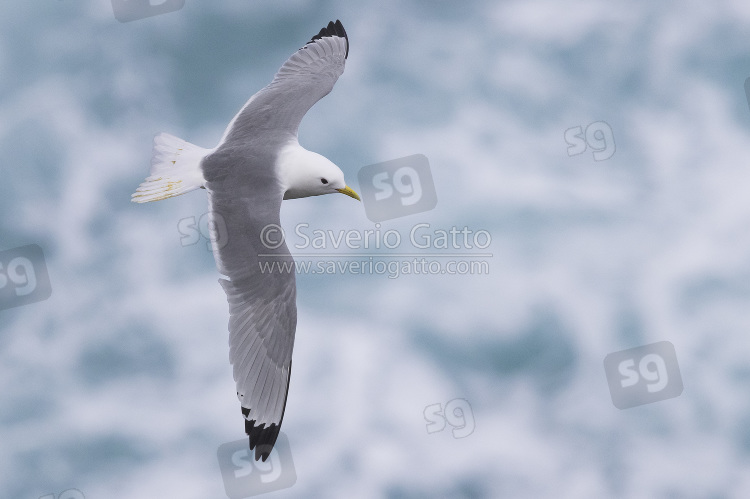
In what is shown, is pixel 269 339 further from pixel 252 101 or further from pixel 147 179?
pixel 252 101

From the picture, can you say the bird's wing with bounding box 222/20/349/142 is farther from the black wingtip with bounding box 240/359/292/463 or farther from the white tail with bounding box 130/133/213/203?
the black wingtip with bounding box 240/359/292/463

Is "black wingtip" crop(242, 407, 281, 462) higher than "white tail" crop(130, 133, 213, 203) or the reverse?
the reverse

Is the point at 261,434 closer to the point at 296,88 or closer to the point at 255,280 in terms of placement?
the point at 255,280

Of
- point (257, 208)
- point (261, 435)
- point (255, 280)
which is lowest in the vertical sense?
point (261, 435)

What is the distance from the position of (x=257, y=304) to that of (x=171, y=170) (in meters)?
0.92

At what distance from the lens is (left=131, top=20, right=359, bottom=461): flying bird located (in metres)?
4.84

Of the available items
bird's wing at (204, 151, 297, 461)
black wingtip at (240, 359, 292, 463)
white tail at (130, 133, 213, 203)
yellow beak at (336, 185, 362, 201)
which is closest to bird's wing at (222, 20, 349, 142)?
white tail at (130, 133, 213, 203)

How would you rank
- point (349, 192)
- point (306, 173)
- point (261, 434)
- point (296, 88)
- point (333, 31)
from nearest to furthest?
point (261, 434)
point (306, 173)
point (349, 192)
point (296, 88)
point (333, 31)

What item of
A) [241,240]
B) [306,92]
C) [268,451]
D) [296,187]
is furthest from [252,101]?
[268,451]

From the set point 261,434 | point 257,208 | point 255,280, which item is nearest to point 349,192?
point 257,208

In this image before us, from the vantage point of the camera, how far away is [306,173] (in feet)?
17.4

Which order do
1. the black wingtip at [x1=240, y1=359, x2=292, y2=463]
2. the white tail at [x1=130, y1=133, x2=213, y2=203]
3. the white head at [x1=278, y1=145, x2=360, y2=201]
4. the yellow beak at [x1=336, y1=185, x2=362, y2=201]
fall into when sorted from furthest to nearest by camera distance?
the yellow beak at [x1=336, y1=185, x2=362, y2=201], the white head at [x1=278, y1=145, x2=360, y2=201], the white tail at [x1=130, y1=133, x2=213, y2=203], the black wingtip at [x1=240, y1=359, x2=292, y2=463]

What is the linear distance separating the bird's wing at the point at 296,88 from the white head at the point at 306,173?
0.85ft

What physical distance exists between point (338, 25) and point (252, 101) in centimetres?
108
